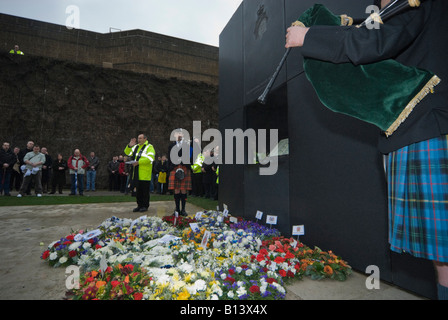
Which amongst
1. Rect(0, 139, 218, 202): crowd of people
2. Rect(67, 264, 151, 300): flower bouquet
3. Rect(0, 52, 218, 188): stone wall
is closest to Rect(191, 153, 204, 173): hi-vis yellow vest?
Rect(0, 139, 218, 202): crowd of people

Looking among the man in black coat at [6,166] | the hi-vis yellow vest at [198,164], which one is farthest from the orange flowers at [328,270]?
the man in black coat at [6,166]

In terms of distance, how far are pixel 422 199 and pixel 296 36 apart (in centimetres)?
98

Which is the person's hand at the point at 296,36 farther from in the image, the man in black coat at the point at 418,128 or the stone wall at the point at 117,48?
the stone wall at the point at 117,48

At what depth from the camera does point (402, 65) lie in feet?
3.65

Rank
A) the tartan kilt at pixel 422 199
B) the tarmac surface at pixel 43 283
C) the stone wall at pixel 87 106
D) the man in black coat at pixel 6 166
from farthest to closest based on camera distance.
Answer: the stone wall at pixel 87 106 < the man in black coat at pixel 6 166 < the tarmac surface at pixel 43 283 < the tartan kilt at pixel 422 199

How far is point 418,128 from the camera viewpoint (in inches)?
41.5

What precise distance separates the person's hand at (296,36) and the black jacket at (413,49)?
12cm

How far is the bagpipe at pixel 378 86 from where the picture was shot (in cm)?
108

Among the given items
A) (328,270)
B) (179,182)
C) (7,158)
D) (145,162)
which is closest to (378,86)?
(328,270)

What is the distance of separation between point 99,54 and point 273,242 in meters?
19.1

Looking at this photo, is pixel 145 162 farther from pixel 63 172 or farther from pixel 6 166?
pixel 63 172
